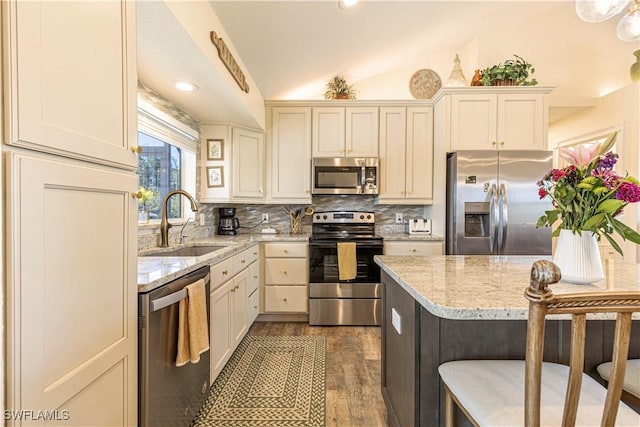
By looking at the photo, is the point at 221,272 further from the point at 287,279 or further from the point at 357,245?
the point at 357,245

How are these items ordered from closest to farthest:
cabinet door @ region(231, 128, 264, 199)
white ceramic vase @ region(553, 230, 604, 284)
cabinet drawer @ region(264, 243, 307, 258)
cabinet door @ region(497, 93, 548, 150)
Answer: white ceramic vase @ region(553, 230, 604, 284) → cabinet door @ region(497, 93, 548, 150) → cabinet drawer @ region(264, 243, 307, 258) → cabinet door @ region(231, 128, 264, 199)

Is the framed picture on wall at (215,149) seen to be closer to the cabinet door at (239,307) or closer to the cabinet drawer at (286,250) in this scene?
the cabinet drawer at (286,250)

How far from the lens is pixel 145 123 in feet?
7.43

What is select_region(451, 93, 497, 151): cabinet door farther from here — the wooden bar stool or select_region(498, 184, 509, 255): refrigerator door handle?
the wooden bar stool

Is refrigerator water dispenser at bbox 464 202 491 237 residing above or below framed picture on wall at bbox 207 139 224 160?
below

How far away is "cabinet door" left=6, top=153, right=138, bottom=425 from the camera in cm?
66

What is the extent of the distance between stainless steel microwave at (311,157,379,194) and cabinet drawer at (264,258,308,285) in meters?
0.81

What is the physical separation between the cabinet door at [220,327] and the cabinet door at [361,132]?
6.46ft

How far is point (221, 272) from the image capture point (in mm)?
1984

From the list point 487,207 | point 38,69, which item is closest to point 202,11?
point 38,69

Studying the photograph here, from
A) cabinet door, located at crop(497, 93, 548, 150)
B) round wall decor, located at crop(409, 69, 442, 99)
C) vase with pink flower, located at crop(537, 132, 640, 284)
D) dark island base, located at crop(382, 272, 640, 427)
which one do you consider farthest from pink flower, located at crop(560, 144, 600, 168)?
round wall decor, located at crop(409, 69, 442, 99)

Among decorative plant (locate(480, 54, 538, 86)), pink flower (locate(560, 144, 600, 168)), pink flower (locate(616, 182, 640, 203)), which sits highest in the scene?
decorative plant (locate(480, 54, 538, 86))

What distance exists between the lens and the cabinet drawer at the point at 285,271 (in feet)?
10.2

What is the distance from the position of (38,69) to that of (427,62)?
3767mm
